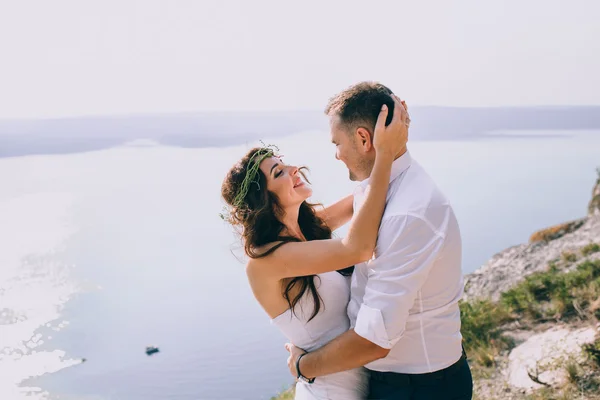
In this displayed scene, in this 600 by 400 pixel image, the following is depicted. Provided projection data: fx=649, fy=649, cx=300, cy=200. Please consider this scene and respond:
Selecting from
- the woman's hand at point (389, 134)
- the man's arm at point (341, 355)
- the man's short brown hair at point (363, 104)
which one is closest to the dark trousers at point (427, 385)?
the man's arm at point (341, 355)

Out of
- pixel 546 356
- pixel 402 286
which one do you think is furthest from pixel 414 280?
pixel 546 356

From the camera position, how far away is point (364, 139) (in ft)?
9.89

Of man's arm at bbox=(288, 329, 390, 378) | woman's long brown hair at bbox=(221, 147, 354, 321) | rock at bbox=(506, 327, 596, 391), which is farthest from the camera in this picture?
rock at bbox=(506, 327, 596, 391)

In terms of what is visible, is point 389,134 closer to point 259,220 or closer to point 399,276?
point 399,276

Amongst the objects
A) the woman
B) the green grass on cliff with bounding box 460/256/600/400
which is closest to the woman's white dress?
the woman

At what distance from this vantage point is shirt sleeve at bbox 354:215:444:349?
8.93 feet

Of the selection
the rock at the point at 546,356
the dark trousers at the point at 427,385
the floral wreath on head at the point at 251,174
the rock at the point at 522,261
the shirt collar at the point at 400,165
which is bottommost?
the rock at the point at 546,356

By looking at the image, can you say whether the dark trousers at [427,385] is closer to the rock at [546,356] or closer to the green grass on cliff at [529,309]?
the rock at [546,356]

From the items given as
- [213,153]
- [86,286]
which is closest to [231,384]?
[86,286]

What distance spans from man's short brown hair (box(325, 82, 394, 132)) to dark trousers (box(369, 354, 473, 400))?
3.81 ft

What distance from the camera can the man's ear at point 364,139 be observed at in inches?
118

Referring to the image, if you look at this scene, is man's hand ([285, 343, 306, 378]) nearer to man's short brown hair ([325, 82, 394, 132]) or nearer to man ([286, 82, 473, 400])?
man ([286, 82, 473, 400])

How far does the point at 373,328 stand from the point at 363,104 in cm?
100

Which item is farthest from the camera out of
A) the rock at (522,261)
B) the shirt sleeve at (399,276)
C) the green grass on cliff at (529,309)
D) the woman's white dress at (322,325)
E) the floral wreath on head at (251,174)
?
the rock at (522,261)
